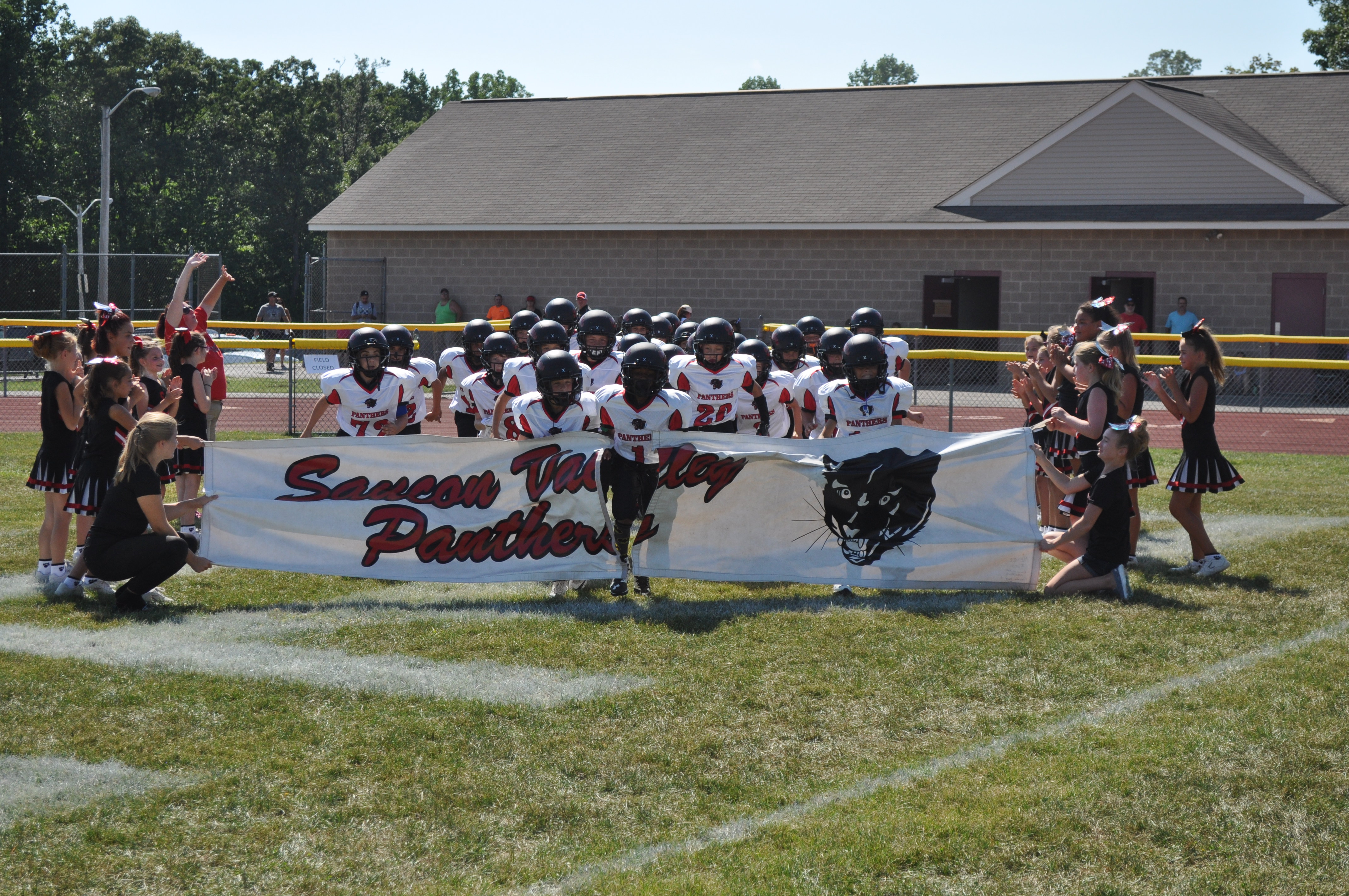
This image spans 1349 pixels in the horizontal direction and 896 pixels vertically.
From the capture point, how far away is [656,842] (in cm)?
475

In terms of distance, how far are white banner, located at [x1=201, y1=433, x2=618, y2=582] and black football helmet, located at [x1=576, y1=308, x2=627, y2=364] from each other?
1876 millimetres

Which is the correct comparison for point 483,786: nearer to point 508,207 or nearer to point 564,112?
point 508,207

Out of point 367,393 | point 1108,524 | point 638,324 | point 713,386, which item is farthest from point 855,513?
point 638,324

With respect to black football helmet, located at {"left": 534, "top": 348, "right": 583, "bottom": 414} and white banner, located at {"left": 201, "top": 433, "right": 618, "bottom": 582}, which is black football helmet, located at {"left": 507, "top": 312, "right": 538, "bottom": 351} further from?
white banner, located at {"left": 201, "top": 433, "right": 618, "bottom": 582}

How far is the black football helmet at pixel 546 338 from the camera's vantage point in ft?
34.9

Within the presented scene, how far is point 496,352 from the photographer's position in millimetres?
10180

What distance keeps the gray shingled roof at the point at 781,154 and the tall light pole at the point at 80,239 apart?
5.31m

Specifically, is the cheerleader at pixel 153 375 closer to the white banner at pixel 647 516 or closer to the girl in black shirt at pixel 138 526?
the white banner at pixel 647 516

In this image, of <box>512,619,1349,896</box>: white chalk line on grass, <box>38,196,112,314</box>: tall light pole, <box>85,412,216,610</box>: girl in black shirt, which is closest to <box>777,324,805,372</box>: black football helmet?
<box>512,619,1349,896</box>: white chalk line on grass

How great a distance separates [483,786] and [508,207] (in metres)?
25.5

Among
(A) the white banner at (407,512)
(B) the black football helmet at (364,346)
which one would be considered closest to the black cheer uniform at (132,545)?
(A) the white banner at (407,512)

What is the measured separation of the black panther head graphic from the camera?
336 inches

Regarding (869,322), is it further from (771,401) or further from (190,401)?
(190,401)

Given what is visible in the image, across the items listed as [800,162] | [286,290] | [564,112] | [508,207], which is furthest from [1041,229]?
[286,290]
